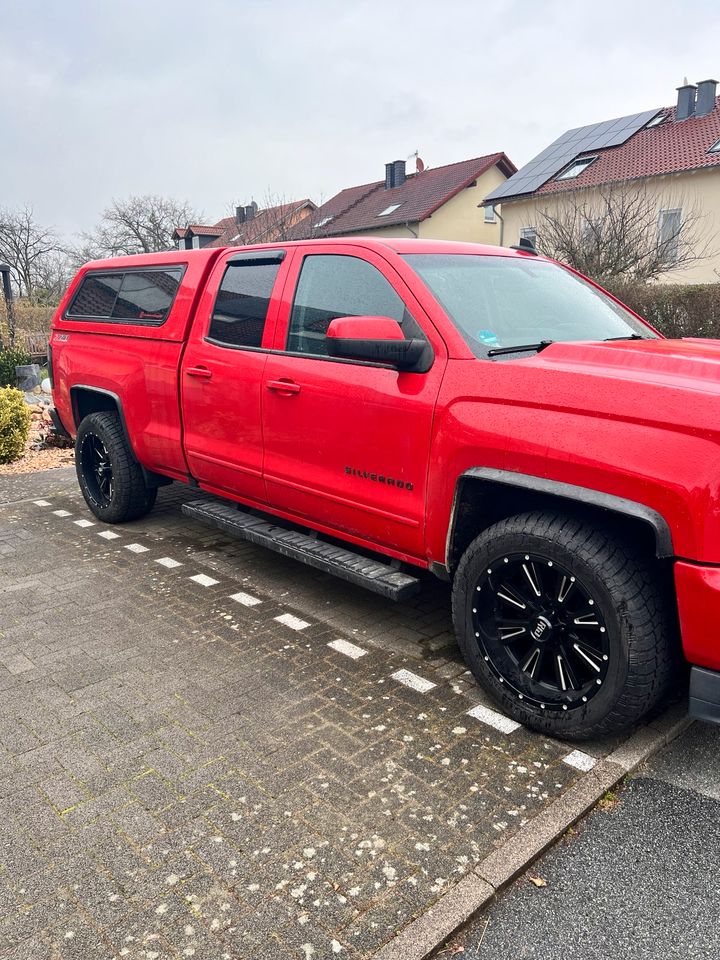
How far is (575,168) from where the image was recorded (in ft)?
78.4

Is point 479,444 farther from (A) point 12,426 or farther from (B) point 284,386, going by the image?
(A) point 12,426

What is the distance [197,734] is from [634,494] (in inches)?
75.7

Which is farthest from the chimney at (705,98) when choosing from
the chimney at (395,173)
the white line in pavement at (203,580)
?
the white line in pavement at (203,580)

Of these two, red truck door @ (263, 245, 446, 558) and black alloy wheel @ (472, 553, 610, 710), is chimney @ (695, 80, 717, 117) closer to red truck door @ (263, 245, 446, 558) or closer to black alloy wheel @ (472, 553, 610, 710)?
red truck door @ (263, 245, 446, 558)

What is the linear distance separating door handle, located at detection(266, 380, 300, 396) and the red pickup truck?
0.01 m

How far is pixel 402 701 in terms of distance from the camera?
3148 millimetres

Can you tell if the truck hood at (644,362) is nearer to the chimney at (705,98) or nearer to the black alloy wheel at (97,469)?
the black alloy wheel at (97,469)

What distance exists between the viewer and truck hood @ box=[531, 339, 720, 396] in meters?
2.48

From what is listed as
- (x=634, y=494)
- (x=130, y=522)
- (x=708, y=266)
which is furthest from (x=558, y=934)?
(x=708, y=266)

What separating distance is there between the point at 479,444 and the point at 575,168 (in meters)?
24.3

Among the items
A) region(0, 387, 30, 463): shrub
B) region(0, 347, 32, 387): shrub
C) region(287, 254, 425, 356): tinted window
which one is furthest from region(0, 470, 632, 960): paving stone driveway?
region(0, 347, 32, 387): shrub

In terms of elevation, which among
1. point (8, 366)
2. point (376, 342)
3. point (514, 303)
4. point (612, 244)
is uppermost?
point (612, 244)

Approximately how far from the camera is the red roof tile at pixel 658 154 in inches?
823

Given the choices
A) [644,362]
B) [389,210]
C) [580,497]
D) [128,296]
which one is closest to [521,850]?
[580,497]
